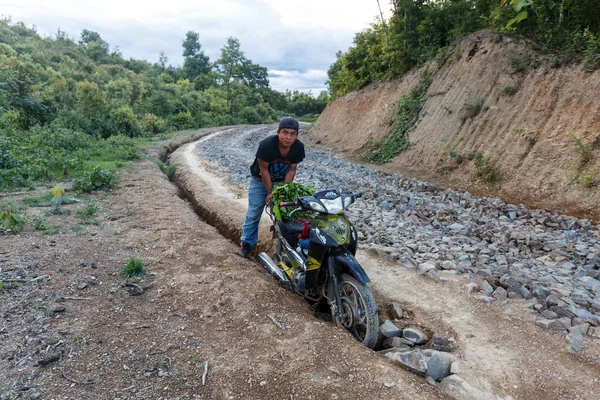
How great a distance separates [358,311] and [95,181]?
29.7 ft

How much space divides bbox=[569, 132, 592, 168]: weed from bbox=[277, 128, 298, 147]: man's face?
8.00 metres

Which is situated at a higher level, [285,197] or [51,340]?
[285,197]

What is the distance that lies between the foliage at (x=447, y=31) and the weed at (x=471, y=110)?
2462mm

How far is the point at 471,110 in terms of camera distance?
1350cm

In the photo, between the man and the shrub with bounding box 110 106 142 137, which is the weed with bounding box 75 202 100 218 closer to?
the man

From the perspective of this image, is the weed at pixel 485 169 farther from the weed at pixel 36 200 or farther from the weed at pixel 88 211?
the weed at pixel 36 200

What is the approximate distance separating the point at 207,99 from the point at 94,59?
22826mm

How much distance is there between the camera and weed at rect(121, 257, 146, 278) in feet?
16.9

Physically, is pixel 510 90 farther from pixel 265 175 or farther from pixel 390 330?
pixel 390 330

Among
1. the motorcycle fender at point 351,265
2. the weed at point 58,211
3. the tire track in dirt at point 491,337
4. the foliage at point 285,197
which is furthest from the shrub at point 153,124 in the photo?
the motorcycle fender at point 351,265

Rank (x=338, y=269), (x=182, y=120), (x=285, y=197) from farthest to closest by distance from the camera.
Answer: (x=182, y=120) → (x=285, y=197) → (x=338, y=269)

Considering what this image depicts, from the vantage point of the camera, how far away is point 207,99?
166 ft

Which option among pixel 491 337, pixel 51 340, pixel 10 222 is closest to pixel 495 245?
pixel 491 337

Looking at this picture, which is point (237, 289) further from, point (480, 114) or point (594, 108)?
point (480, 114)
